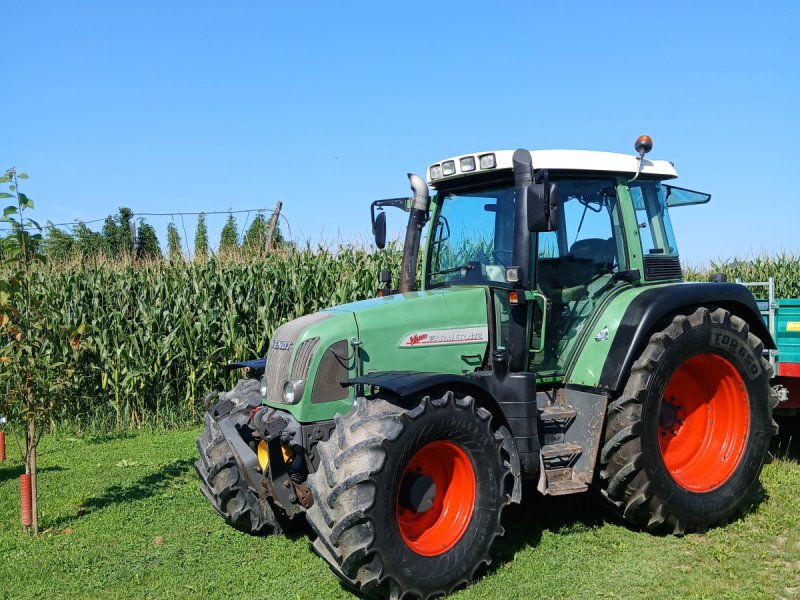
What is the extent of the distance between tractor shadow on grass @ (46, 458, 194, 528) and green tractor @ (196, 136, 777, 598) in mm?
1302

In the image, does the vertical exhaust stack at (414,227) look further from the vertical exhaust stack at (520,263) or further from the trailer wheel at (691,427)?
the trailer wheel at (691,427)

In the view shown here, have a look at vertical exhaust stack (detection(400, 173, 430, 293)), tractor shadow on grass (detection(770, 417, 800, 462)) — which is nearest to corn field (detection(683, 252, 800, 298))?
tractor shadow on grass (detection(770, 417, 800, 462))

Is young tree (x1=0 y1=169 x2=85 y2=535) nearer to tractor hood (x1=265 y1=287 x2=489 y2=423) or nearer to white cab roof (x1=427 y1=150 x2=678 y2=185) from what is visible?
tractor hood (x1=265 y1=287 x2=489 y2=423)

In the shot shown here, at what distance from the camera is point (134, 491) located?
20.9 ft

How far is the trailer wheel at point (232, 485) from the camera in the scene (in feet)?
16.1

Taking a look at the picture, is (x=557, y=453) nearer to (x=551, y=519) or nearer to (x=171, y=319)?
(x=551, y=519)

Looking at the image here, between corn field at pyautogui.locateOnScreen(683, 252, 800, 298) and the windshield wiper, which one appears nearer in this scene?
the windshield wiper

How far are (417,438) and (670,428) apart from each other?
2237mm

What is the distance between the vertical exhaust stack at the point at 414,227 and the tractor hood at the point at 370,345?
0.83 metres

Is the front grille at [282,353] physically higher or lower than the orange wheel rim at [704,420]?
higher

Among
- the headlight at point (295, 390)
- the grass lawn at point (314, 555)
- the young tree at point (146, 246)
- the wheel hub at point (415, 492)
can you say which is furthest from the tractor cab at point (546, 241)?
the young tree at point (146, 246)

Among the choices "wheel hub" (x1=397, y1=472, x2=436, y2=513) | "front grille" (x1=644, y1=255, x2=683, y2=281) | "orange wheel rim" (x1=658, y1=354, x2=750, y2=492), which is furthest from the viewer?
"front grille" (x1=644, y1=255, x2=683, y2=281)

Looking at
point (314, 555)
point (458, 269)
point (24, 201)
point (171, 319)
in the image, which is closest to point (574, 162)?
point (458, 269)

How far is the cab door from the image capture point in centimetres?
491
